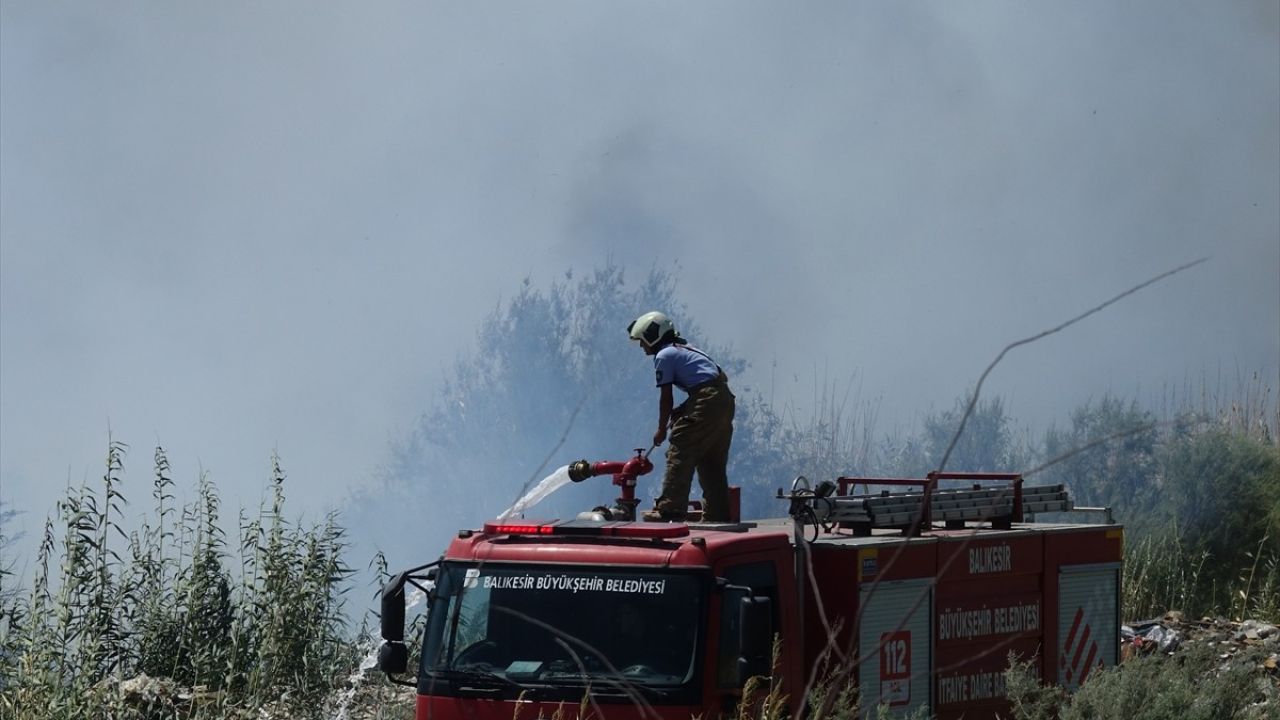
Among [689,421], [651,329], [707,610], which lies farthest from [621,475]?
[707,610]

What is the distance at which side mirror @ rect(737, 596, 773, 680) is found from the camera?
6953 mm

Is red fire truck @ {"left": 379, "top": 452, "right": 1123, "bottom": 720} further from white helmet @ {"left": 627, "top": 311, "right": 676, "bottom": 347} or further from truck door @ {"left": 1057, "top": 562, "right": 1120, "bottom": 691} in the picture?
white helmet @ {"left": 627, "top": 311, "right": 676, "bottom": 347}

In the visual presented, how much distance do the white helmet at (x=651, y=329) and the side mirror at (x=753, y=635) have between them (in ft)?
8.29

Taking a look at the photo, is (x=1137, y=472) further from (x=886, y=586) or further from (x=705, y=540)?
(x=705, y=540)

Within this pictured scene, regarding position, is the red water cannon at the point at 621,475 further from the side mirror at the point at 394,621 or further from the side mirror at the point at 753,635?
the side mirror at the point at 753,635

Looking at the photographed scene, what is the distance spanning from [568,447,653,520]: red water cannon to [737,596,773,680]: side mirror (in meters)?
1.96

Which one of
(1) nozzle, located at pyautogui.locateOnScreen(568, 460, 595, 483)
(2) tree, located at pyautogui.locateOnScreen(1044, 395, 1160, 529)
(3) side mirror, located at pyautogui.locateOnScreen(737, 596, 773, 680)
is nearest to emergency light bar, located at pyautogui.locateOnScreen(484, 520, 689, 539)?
(3) side mirror, located at pyautogui.locateOnScreen(737, 596, 773, 680)

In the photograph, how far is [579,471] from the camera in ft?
29.8

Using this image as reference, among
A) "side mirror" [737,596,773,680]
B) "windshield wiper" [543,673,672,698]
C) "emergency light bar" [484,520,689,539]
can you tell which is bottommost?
"windshield wiper" [543,673,672,698]

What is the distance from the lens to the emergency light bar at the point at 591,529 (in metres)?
7.63

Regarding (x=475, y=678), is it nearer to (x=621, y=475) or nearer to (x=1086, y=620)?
(x=621, y=475)

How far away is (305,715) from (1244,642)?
9729 mm

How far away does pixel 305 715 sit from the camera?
11.1 meters

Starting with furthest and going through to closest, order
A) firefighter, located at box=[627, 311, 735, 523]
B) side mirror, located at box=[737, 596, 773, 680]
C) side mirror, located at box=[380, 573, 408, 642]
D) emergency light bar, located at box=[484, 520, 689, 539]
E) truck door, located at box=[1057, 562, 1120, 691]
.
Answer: truck door, located at box=[1057, 562, 1120, 691] → firefighter, located at box=[627, 311, 735, 523] → side mirror, located at box=[380, 573, 408, 642] → emergency light bar, located at box=[484, 520, 689, 539] → side mirror, located at box=[737, 596, 773, 680]
